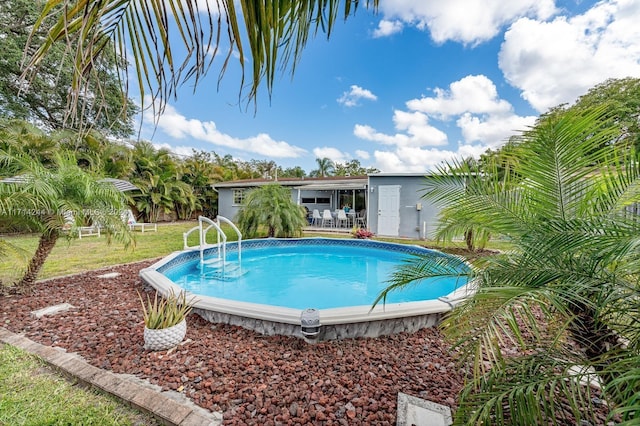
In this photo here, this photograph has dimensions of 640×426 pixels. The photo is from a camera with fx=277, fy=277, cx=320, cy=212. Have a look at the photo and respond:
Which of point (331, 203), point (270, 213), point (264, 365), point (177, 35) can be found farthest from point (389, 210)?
point (177, 35)

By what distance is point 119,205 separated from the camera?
5180 mm

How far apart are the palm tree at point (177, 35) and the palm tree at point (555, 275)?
5.53 ft

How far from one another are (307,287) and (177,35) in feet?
23.1

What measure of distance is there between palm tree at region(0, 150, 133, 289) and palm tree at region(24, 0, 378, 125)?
453cm

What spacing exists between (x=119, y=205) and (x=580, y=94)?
32993 millimetres

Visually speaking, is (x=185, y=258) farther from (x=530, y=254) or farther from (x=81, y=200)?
(x=530, y=254)

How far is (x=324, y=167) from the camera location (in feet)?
139

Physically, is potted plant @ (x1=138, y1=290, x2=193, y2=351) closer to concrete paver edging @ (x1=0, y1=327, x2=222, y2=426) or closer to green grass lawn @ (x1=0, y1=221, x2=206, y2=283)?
concrete paver edging @ (x1=0, y1=327, x2=222, y2=426)

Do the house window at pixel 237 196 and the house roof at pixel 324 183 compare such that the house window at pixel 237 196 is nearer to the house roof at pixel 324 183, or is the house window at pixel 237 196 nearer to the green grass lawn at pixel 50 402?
the house roof at pixel 324 183

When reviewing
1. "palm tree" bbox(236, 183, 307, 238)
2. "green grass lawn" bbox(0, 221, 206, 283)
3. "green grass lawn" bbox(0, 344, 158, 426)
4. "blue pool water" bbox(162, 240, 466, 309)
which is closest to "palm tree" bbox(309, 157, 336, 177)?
"palm tree" bbox(236, 183, 307, 238)

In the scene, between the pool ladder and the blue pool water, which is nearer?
the blue pool water

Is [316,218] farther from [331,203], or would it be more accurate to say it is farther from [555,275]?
[555,275]

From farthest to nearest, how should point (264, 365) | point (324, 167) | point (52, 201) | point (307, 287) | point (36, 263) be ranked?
point (324, 167)
point (307, 287)
point (36, 263)
point (52, 201)
point (264, 365)

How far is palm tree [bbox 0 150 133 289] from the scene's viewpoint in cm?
422
